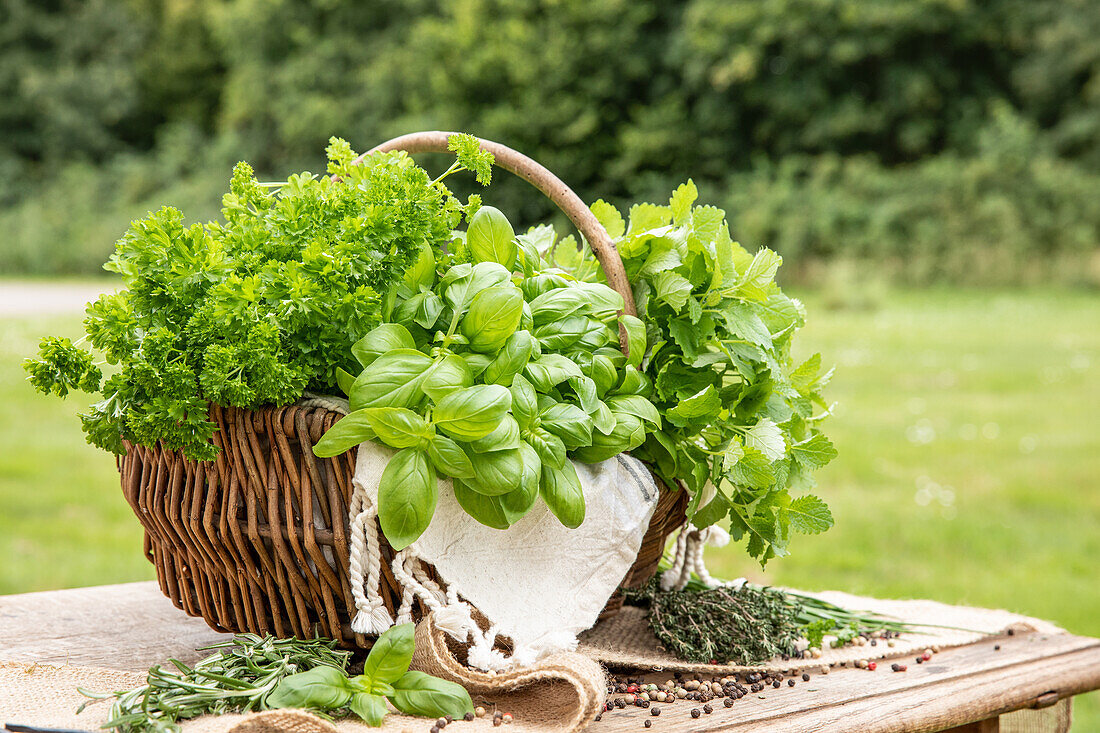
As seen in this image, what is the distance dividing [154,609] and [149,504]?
1.54 feet

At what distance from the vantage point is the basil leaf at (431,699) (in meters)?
1.00

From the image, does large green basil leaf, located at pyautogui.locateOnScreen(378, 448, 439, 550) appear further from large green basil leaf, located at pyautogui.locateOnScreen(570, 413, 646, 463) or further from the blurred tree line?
the blurred tree line

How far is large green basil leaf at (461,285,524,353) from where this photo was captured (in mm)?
1031

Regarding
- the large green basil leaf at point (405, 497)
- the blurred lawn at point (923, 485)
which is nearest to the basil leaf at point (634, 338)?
the large green basil leaf at point (405, 497)

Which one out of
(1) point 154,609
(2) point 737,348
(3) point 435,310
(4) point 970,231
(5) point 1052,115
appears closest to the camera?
(3) point 435,310

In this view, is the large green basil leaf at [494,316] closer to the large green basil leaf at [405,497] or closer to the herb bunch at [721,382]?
the large green basil leaf at [405,497]

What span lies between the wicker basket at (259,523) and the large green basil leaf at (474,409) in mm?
147

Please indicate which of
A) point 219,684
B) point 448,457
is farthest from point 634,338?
point 219,684

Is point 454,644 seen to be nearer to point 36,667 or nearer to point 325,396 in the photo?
point 325,396

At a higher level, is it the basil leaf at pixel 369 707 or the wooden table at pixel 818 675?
the wooden table at pixel 818 675

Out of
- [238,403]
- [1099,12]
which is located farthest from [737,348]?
[1099,12]

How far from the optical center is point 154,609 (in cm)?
155

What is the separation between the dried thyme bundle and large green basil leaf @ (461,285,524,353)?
51 cm

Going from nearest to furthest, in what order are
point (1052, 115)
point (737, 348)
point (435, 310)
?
point (435, 310) → point (737, 348) → point (1052, 115)
